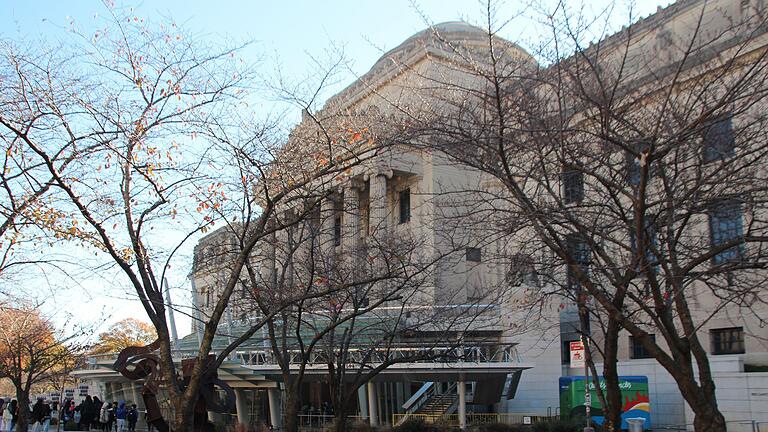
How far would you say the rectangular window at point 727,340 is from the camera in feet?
113

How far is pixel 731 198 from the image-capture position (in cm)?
1003

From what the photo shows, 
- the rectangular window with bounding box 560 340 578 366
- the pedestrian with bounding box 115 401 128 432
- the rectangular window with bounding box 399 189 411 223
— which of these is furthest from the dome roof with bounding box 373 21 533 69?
the pedestrian with bounding box 115 401 128 432

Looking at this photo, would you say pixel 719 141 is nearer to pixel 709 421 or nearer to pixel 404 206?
pixel 709 421

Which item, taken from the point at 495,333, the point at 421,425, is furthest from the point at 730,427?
the point at 421,425

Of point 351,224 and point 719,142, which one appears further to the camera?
point 351,224

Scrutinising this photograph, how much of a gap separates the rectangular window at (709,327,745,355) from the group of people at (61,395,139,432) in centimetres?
2876

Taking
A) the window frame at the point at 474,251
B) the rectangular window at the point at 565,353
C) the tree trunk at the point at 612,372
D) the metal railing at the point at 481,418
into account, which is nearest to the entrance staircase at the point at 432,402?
the metal railing at the point at 481,418

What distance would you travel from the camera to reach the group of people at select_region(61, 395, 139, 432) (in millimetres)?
37969

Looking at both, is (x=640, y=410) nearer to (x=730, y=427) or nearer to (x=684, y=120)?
(x=730, y=427)

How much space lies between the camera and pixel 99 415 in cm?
4328

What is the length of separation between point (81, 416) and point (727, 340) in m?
31.6

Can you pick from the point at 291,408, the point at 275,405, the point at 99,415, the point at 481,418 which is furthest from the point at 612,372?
the point at 99,415

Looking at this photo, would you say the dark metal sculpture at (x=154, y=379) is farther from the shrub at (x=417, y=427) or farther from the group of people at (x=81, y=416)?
the group of people at (x=81, y=416)

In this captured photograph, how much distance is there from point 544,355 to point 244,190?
28.1 meters
